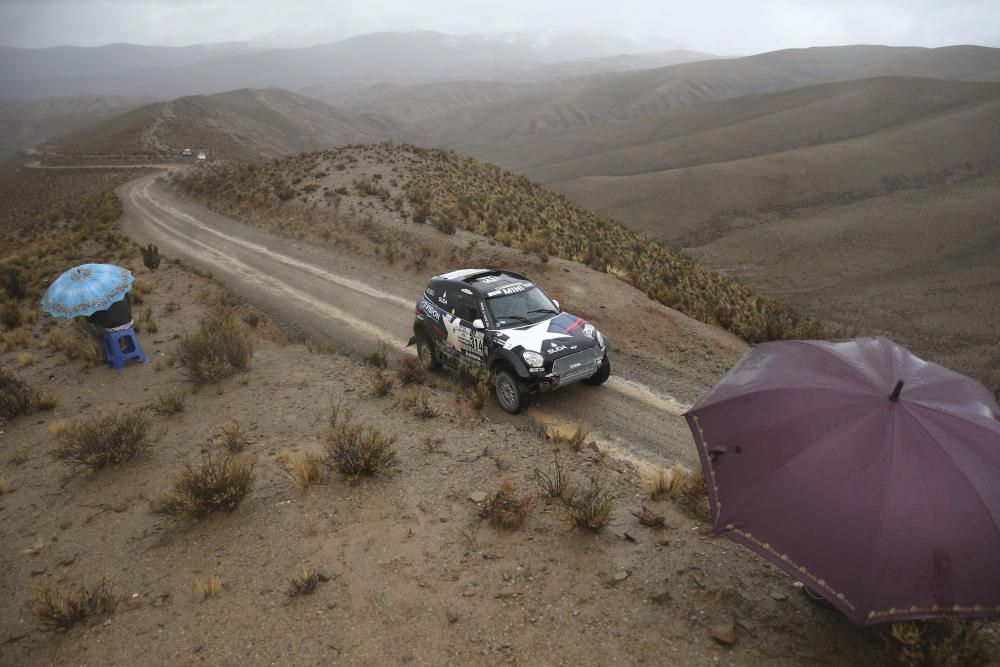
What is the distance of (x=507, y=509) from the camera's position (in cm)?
605

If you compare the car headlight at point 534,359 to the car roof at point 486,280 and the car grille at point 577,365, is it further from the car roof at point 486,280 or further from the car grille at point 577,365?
the car roof at point 486,280

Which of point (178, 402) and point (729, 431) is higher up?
point (729, 431)

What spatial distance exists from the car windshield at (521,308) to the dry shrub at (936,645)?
21.7ft

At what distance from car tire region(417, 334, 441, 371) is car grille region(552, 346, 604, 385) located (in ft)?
9.81

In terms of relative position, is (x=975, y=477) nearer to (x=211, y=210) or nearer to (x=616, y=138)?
(x=211, y=210)

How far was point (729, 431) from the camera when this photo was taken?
4203 millimetres

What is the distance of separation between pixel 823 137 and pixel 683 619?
9185 centimetres

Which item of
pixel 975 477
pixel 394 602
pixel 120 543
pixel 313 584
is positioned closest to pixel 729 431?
pixel 975 477

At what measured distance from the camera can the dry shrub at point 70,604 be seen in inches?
188

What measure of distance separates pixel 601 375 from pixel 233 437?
625cm

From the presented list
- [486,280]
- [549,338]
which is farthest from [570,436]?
[486,280]

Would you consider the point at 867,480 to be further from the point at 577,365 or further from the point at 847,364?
the point at 577,365

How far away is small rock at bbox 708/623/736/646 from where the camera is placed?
177 inches

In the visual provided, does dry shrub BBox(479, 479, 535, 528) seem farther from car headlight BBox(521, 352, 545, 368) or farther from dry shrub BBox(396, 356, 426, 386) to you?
dry shrub BBox(396, 356, 426, 386)
